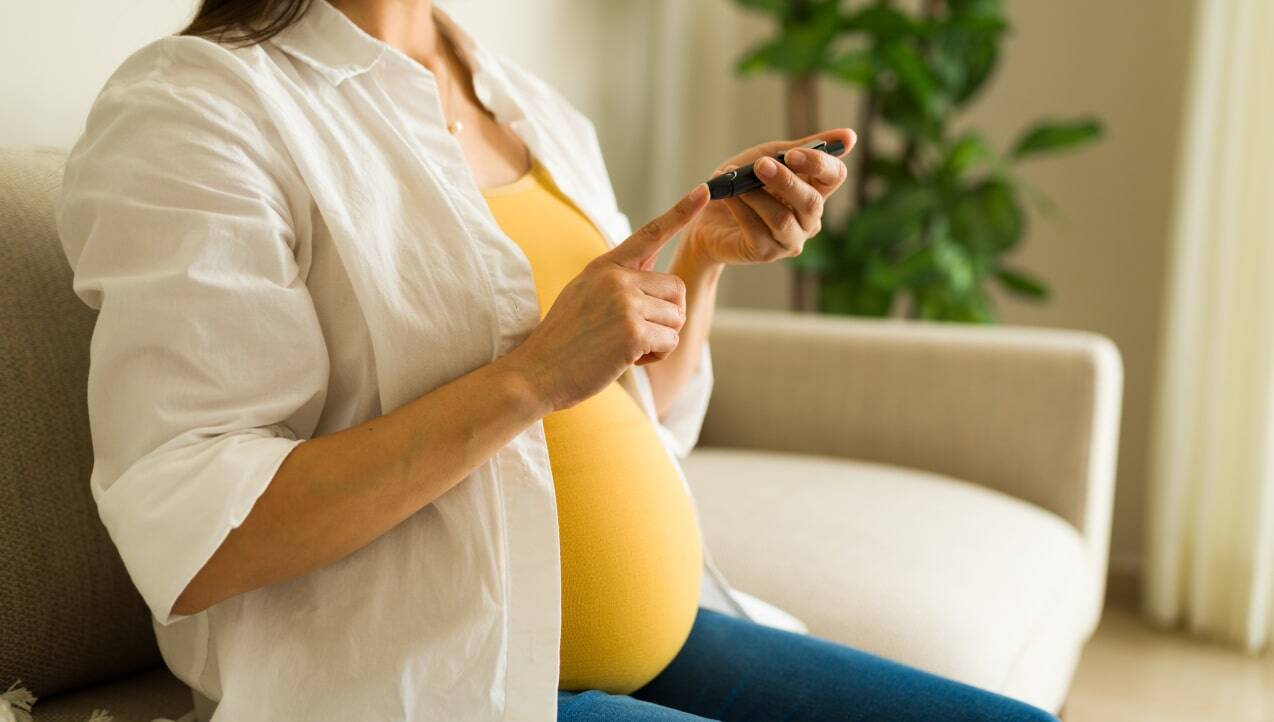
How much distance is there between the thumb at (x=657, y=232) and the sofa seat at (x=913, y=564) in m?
0.54

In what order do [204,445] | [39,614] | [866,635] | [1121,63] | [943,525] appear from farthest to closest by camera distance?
[1121,63] < [943,525] < [866,635] < [39,614] < [204,445]

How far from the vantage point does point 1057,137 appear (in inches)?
84.4

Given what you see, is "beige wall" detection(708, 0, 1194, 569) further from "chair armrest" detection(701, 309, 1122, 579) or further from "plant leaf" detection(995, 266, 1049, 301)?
"chair armrest" detection(701, 309, 1122, 579)

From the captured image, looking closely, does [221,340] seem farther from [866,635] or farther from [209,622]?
[866,635]

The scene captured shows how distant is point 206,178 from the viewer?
2.31 feet

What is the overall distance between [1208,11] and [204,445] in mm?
1998

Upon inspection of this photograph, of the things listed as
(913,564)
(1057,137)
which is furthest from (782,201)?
(1057,137)

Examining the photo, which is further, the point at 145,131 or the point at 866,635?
the point at 866,635

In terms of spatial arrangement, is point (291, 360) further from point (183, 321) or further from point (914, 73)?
point (914, 73)

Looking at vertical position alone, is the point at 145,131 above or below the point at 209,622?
above

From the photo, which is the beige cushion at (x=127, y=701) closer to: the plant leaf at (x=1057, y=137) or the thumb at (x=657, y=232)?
the thumb at (x=657, y=232)

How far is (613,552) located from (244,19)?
1.55ft

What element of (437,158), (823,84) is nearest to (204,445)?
(437,158)

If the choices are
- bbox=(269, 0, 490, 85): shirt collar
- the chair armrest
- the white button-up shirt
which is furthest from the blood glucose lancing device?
the chair armrest
